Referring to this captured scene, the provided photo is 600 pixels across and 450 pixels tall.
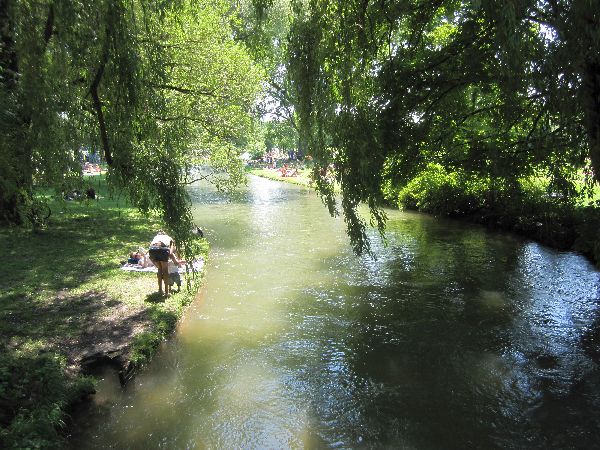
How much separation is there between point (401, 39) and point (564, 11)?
6888 mm

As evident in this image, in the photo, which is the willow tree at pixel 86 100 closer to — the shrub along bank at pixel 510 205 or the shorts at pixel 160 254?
the shorts at pixel 160 254

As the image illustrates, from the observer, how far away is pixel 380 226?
26.4ft

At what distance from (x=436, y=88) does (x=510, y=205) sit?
9.87 meters

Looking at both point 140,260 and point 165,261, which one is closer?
point 165,261

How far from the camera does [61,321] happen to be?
26.3ft

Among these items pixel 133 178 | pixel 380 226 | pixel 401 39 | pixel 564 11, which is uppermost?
pixel 401 39

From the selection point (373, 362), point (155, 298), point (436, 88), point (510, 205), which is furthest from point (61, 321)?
point (510, 205)

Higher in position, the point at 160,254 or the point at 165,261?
the point at 160,254

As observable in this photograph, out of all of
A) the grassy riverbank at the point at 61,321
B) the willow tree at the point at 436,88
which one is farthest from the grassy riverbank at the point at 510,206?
the grassy riverbank at the point at 61,321

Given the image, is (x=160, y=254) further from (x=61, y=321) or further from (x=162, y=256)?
(x=61, y=321)

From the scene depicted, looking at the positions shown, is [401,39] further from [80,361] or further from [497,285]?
[80,361]

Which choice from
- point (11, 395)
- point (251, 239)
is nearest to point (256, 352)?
point (11, 395)

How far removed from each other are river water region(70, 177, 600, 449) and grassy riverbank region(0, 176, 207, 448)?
1.46ft

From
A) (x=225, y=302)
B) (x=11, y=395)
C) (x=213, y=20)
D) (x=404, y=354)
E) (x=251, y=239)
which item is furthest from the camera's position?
(x=251, y=239)
